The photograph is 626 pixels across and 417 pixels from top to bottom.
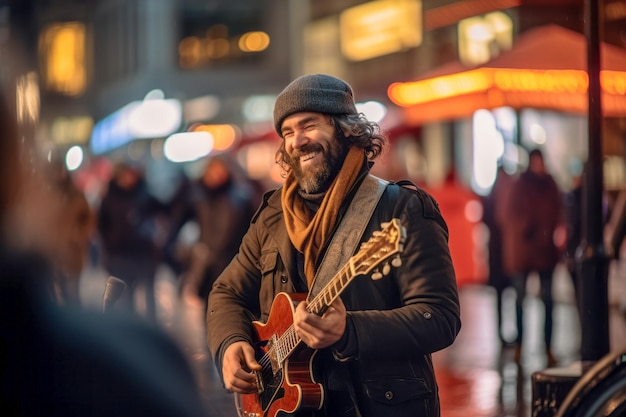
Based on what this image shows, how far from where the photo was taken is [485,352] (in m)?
11.9

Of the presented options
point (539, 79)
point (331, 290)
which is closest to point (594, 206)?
point (331, 290)

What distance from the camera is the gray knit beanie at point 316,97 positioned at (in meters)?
3.79

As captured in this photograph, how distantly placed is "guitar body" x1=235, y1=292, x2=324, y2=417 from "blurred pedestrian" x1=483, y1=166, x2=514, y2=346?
896 centimetres

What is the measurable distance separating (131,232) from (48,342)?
12.0 m

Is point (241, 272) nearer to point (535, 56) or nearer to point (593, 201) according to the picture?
point (593, 201)

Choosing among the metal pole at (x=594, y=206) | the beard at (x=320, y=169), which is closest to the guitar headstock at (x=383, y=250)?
the beard at (x=320, y=169)

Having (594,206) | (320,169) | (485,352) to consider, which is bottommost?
(485,352)

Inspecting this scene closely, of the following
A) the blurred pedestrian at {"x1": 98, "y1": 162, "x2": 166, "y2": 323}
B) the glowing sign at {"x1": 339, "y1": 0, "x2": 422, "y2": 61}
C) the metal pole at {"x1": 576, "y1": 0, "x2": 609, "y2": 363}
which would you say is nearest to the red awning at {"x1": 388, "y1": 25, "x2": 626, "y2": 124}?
the blurred pedestrian at {"x1": 98, "y1": 162, "x2": 166, "y2": 323}

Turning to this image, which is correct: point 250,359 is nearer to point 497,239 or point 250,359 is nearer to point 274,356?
point 274,356

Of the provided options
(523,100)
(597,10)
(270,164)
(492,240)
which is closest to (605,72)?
(523,100)

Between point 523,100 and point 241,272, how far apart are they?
10.2 meters

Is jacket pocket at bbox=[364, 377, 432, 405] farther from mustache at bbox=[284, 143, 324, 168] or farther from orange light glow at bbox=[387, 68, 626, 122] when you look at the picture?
orange light glow at bbox=[387, 68, 626, 122]

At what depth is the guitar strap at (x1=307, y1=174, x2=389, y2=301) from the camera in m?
3.60

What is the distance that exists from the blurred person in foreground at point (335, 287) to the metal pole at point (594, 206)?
3732mm
